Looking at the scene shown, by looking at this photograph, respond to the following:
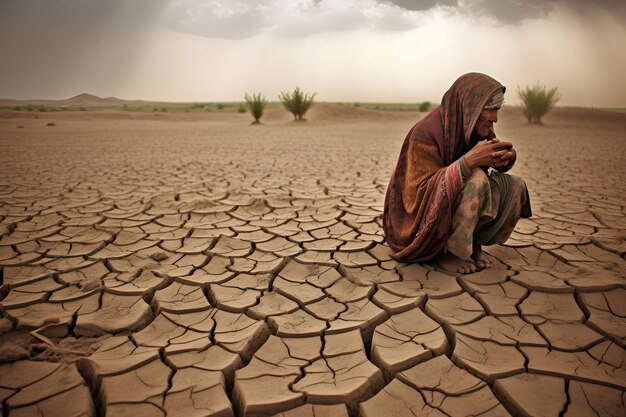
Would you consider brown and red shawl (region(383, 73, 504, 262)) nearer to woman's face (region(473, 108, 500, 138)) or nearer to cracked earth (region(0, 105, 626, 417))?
woman's face (region(473, 108, 500, 138))

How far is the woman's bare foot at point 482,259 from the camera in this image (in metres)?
2.08

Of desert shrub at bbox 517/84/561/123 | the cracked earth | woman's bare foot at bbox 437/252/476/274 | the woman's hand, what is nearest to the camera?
the cracked earth

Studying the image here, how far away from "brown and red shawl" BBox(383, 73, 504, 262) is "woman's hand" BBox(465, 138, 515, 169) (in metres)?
0.09

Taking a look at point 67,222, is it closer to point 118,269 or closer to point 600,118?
point 118,269

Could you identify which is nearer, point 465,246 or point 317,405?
point 317,405

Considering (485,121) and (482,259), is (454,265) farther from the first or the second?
(485,121)

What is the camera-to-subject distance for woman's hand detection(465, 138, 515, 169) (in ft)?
5.78

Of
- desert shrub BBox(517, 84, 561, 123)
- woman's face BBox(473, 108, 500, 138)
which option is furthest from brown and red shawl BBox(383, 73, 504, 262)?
desert shrub BBox(517, 84, 561, 123)

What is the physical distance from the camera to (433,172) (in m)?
1.97

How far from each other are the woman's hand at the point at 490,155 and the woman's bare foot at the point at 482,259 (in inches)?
22.6

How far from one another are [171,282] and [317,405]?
3.89 feet

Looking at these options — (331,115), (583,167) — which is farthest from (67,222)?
(331,115)

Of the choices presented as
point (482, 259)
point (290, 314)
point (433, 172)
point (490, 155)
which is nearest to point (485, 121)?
point (490, 155)

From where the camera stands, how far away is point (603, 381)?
126 cm
